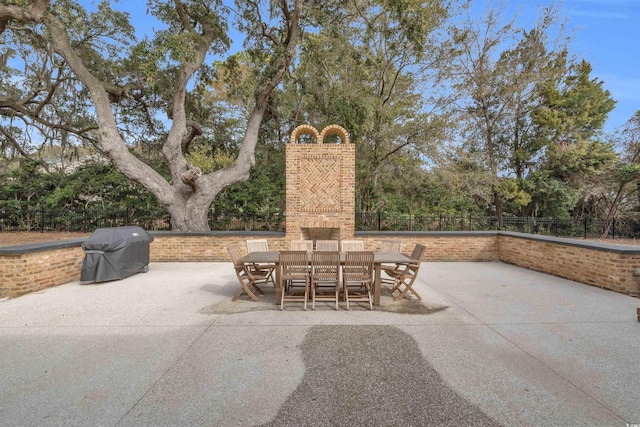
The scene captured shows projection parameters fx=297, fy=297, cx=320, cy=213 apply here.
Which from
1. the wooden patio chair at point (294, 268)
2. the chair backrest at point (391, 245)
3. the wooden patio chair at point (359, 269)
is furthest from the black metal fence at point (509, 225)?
the wooden patio chair at point (294, 268)

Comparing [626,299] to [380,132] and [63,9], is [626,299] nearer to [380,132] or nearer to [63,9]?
[380,132]

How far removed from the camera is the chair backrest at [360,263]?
4520 mm

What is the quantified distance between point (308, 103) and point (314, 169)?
704 centimetres

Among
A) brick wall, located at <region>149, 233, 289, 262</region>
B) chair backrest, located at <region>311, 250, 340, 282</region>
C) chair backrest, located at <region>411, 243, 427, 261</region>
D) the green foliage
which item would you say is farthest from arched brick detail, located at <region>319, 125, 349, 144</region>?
the green foliage

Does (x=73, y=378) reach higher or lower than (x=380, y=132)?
lower

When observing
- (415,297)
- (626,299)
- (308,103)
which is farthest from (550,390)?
(308,103)

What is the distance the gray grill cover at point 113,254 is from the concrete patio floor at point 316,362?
921 millimetres

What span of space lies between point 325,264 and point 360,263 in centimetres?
54

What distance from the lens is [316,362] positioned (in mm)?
2934

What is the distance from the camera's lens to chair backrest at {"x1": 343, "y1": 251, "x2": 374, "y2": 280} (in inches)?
178

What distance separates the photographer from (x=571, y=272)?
6262 millimetres

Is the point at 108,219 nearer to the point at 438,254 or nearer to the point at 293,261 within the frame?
the point at 293,261

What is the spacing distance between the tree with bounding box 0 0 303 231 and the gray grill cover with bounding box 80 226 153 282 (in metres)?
2.99

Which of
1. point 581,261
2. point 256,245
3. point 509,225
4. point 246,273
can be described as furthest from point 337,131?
point 509,225
